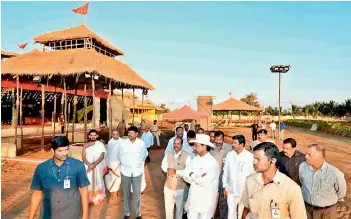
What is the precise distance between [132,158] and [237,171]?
2037 mm

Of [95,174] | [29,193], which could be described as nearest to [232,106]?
[29,193]

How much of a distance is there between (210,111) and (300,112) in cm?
6013

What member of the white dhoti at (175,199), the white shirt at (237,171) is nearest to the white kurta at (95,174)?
the white dhoti at (175,199)

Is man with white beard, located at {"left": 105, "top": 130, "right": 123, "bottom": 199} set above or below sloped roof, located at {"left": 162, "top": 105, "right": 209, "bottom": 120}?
below

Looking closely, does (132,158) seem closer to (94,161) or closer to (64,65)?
(94,161)

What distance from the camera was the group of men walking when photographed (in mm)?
2934

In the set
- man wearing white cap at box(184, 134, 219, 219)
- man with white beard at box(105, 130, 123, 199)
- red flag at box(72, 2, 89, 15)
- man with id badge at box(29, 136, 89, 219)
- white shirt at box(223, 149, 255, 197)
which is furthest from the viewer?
red flag at box(72, 2, 89, 15)

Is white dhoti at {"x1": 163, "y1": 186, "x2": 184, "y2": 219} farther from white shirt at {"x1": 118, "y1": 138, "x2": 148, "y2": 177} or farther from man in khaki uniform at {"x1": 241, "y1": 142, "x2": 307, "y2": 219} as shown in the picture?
man in khaki uniform at {"x1": 241, "y1": 142, "x2": 307, "y2": 219}

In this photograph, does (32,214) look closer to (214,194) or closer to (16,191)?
(214,194)

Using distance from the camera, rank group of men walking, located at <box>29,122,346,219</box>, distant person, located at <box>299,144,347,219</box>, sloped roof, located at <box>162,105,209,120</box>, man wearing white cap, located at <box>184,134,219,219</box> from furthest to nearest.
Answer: sloped roof, located at <box>162,105,209,120</box>
man wearing white cap, located at <box>184,134,219,219</box>
distant person, located at <box>299,144,347,219</box>
group of men walking, located at <box>29,122,346,219</box>

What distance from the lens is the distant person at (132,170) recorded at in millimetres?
6672

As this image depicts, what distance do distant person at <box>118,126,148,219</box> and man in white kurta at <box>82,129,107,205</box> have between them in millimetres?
759

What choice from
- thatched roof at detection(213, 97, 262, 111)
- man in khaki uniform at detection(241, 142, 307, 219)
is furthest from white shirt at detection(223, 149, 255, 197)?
thatched roof at detection(213, 97, 262, 111)

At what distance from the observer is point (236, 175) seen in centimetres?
576
